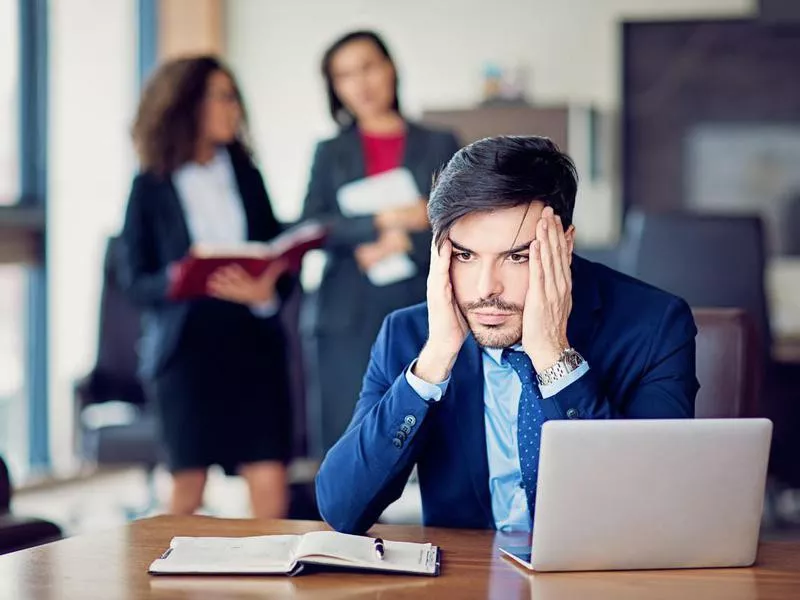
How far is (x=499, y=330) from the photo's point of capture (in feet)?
5.65

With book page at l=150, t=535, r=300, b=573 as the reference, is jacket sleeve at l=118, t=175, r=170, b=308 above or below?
above

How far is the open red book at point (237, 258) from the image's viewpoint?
2918 mm

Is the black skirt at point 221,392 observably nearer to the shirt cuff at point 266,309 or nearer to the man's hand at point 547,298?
the shirt cuff at point 266,309

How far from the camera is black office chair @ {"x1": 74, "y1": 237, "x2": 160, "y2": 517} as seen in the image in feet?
13.4

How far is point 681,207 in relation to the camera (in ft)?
20.5

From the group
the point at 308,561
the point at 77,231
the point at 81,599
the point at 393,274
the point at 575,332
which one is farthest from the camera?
the point at 77,231

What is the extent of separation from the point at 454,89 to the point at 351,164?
331 cm

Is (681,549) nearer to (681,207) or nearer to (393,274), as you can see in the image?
(393,274)

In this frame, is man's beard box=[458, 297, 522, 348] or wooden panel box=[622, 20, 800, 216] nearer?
man's beard box=[458, 297, 522, 348]

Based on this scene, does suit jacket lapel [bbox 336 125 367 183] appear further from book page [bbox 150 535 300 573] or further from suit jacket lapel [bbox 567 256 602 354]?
book page [bbox 150 535 300 573]

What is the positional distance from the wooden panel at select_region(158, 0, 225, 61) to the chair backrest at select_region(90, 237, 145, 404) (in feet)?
6.58

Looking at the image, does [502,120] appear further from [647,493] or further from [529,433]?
[647,493]

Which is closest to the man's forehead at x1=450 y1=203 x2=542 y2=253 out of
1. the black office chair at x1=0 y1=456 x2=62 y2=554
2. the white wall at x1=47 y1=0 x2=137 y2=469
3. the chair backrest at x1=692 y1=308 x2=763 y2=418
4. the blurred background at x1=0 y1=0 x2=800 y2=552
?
the chair backrest at x1=692 y1=308 x2=763 y2=418

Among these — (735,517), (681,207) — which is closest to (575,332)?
(735,517)
